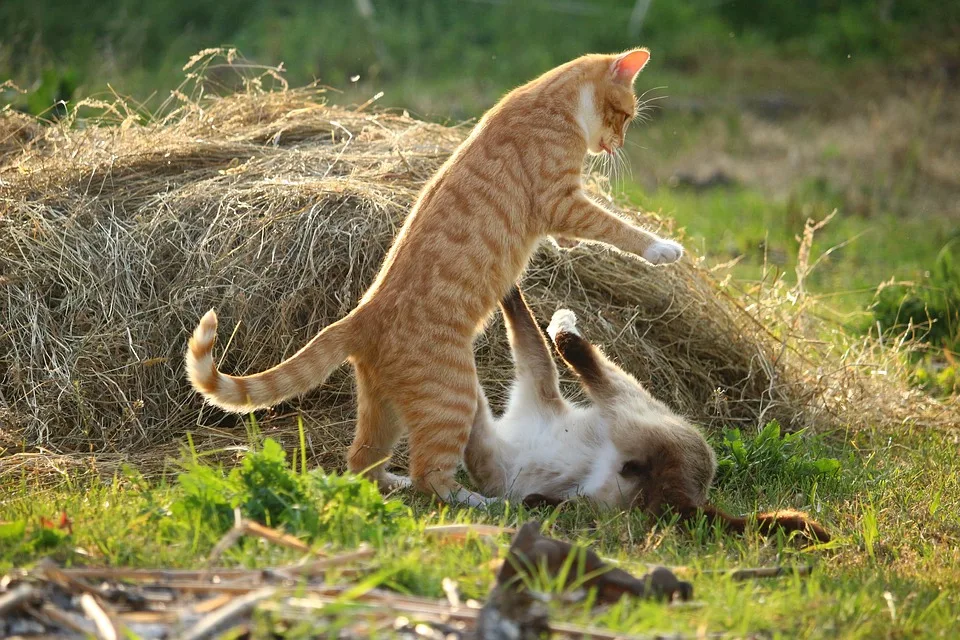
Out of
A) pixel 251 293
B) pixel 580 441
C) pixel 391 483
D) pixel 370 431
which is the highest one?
pixel 251 293

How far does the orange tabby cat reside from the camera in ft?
12.6

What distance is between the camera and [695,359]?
5.31m

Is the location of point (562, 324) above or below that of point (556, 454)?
above

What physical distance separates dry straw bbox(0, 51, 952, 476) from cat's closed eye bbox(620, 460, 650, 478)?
1.04 m

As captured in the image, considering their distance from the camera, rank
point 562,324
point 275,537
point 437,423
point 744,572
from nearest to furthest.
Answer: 1. point 275,537
2. point 744,572
3. point 437,423
4. point 562,324

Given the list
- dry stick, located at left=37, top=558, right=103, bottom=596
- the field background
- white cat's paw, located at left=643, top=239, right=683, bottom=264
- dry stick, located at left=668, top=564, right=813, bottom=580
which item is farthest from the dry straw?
dry stick, located at left=668, top=564, right=813, bottom=580

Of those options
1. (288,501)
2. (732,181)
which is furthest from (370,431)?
(732,181)

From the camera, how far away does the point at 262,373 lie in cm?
371

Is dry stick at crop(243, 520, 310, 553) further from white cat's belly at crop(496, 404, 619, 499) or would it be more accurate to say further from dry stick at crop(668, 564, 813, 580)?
white cat's belly at crop(496, 404, 619, 499)

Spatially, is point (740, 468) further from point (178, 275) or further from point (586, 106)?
point (178, 275)

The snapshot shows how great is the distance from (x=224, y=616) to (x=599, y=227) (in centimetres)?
247

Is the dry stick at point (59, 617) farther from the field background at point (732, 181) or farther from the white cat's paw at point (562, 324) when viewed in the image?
the white cat's paw at point (562, 324)

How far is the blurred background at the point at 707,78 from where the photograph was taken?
834 cm

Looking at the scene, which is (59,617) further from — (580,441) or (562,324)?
(562,324)
